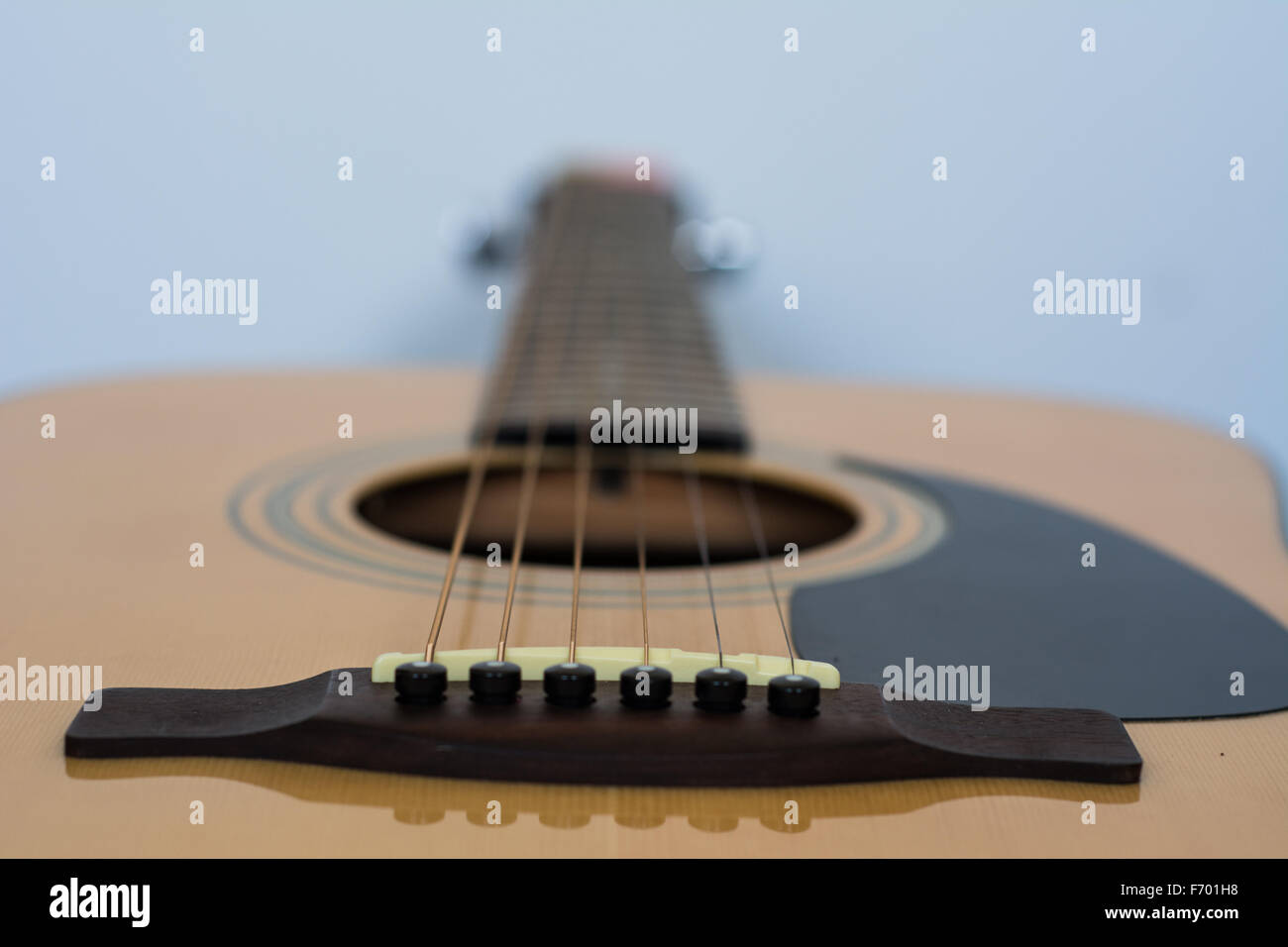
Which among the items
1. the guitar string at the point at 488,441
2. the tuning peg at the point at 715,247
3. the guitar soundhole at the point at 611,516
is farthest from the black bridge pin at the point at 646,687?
the tuning peg at the point at 715,247

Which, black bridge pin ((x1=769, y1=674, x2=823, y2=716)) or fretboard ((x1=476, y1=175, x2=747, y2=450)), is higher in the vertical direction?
fretboard ((x1=476, y1=175, x2=747, y2=450))

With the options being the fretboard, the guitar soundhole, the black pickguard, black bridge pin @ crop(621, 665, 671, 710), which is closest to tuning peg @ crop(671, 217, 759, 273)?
the fretboard

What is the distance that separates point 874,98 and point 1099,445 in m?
0.97

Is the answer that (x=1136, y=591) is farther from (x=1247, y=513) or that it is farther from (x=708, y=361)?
(x=708, y=361)

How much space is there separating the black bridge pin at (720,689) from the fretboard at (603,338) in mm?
449

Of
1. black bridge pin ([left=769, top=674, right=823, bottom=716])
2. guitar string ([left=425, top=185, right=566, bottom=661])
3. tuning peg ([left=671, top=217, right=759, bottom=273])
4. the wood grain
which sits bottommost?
the wood grain

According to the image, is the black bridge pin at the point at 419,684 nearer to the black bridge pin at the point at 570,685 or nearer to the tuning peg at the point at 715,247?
the black bridge pin at the point at 570,685

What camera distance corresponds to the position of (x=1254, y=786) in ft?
1.25

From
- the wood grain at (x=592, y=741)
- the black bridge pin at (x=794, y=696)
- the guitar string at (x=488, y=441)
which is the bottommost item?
the wood grain at (x=592, y=741)

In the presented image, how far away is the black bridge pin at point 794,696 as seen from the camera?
379 millimetres

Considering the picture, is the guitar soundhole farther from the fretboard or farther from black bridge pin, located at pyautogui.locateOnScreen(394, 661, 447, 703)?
black bridge pin, located at pyautogui.locateOnScreen(394, 661, 447, 703)

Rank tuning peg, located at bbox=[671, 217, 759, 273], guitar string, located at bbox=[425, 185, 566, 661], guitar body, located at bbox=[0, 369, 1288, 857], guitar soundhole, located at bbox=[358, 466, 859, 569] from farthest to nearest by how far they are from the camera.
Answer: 1. tuning peg, located at bbox=[671, 217, 759, 273]
2. guitar soundhole, located at bbox=[358, 466, 859, 569]
3. guitar string, located at bbox=[425, 185, 566, 661]
4. guitar body, located at bbox=[0, 369, 1288, 857]

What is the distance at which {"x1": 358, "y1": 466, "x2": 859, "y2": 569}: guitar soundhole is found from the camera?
814mm

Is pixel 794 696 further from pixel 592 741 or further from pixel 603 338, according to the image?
pixel 603 338
